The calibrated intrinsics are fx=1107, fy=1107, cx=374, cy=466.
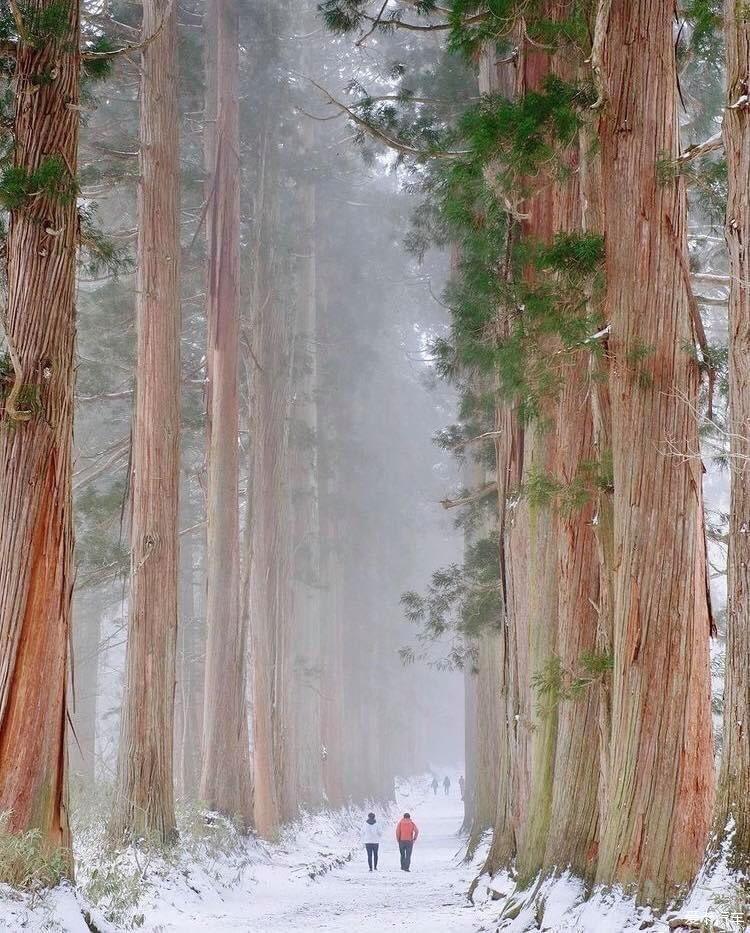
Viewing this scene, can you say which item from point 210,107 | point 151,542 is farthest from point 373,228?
point 151,542

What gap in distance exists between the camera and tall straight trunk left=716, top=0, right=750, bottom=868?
5320mm

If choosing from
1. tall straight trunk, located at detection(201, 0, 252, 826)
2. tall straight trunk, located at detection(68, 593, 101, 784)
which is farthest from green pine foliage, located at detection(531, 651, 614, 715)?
tall straight trunk, located at detection(68, 593, 101, 784)

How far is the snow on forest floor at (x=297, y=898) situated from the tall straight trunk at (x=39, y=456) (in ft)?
2.86

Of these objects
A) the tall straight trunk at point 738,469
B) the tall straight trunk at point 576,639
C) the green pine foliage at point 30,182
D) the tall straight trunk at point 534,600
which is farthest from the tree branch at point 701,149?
the green pine foliage at point 30,182

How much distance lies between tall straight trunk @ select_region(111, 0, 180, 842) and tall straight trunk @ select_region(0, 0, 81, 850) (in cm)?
528

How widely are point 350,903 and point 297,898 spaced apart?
2.91 feet

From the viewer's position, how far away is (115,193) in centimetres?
2239

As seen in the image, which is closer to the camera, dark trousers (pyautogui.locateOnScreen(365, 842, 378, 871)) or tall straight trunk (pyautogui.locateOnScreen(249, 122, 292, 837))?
dark trousers (pyautogui.locateOnScreen(365, 842, 378, 871))

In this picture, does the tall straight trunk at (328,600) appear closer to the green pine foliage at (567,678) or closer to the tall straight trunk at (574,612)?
the tall straight trunk at (574,612)

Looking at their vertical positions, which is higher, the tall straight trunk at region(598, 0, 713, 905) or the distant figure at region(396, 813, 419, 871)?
the tall straight trunk at region(598, 0, 713, 905)

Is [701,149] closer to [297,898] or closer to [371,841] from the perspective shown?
[297,898]

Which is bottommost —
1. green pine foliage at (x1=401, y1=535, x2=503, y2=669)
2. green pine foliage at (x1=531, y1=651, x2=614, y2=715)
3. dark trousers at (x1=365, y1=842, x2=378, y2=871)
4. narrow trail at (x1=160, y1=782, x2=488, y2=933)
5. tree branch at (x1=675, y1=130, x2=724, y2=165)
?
dark trousers at (x1=365, y1=842, x2=378, y2=871)

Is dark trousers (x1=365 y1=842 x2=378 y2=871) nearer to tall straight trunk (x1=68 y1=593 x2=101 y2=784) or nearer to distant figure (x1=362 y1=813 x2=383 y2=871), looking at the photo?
distant figure (x1=362 y1=813 x2=383 y2=871)

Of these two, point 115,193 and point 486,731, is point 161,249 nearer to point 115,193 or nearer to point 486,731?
point 115,193
